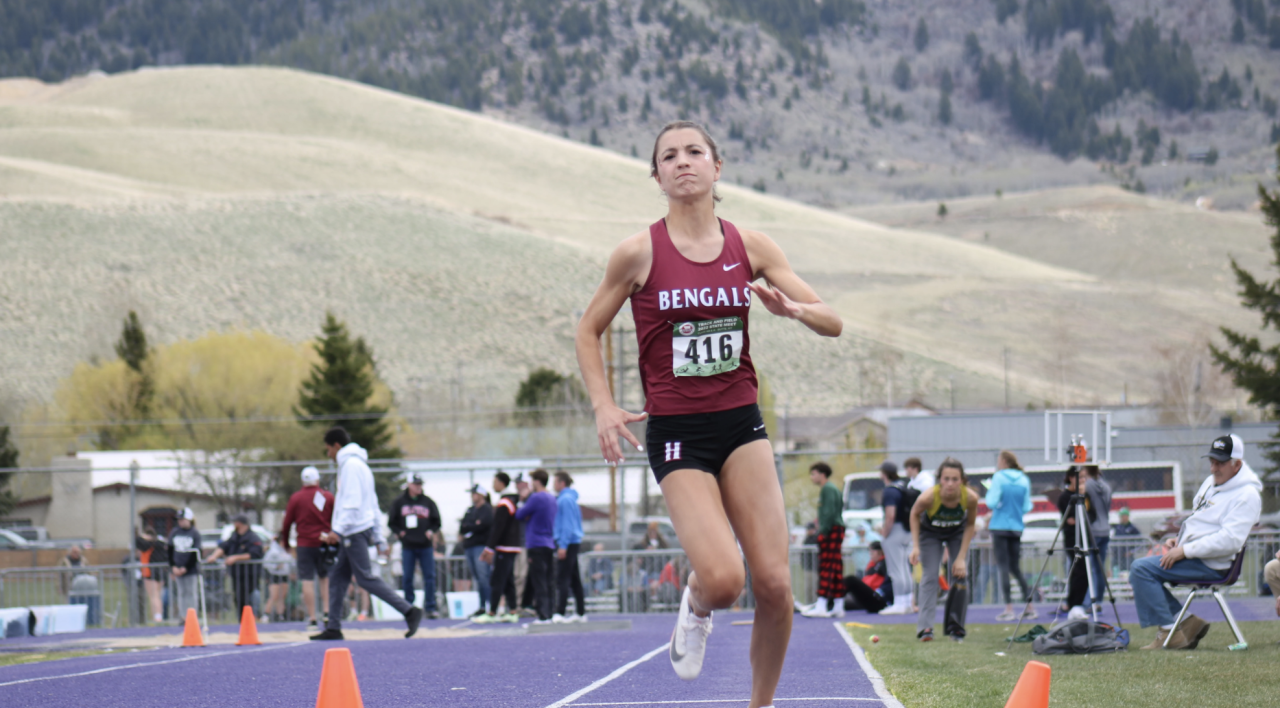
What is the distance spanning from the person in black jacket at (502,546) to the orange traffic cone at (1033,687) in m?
12.0

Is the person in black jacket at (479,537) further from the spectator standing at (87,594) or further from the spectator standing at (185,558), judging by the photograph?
the spectator standing at (87,594)

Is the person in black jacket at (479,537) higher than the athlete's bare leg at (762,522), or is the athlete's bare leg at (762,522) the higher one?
the athlete's bare leg at (762,522)

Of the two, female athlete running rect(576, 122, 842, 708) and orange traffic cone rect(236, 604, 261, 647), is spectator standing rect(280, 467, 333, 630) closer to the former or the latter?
orange traffic cone rect(236, 604, 261, 647)

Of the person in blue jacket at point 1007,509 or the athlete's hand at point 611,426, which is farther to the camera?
the person in blue jacket at point 1007,509

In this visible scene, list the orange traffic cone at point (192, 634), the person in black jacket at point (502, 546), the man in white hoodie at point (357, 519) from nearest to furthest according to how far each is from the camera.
Answer: the man in white hoodie at point (357, 519)
the orange traffic cone at point (192, 634)
the person in black jacket at point (502, 546)

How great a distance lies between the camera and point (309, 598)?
1673 centimetres

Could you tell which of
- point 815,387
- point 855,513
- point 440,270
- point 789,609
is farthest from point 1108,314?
point 789,609

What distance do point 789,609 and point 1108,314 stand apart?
118 metres

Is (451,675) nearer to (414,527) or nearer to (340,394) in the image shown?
(414,527)

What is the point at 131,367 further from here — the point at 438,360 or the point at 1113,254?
the point at 1113,254

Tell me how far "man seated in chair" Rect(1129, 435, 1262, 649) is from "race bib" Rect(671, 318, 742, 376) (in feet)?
21.0

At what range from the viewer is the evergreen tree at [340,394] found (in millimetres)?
54719

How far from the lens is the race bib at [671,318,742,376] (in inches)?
218

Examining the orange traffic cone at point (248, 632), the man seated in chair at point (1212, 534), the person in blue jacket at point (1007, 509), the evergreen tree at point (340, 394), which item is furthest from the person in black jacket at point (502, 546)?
the evergreen tree at point (340, 394)
